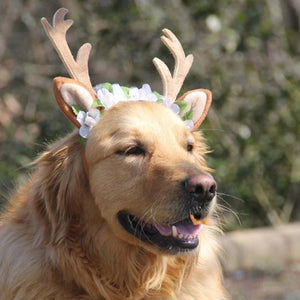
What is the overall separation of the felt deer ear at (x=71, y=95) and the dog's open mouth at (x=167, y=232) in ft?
1.99

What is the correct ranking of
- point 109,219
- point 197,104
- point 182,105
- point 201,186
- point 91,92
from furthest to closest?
point 197,104 → point 182,105 → point 91,92 → point 109,219 → point 201,186

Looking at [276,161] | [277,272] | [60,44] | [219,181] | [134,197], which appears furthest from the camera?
[276,161]

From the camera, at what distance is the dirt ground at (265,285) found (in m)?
6.68

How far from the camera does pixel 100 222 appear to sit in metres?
4.06

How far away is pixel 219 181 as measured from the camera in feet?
26.2

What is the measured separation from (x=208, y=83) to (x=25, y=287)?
15.0 feet

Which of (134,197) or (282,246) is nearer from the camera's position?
(134,197)

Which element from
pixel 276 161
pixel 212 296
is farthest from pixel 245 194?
pixel 212 296

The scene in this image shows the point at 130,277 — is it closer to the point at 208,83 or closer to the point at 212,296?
the point at 212,296

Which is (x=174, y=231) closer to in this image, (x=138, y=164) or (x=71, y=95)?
(x=138, y=164)

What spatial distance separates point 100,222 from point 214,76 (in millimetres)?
4353

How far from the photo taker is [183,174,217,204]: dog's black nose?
3707 millimetres

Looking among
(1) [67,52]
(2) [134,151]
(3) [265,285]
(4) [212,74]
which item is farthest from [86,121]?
(4) [212,74]

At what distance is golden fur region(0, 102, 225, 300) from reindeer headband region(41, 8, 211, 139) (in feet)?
0.29
